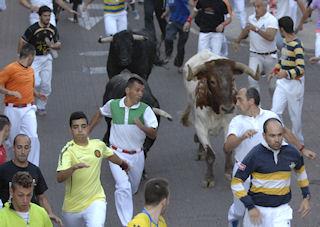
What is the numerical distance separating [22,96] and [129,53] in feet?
9.52

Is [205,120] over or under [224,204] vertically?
over

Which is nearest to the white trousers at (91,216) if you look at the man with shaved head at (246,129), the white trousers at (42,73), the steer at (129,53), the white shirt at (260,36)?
the man with shaved head at (246,129)

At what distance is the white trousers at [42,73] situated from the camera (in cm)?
1438

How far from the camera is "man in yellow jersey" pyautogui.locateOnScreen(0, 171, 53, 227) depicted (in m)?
7.25

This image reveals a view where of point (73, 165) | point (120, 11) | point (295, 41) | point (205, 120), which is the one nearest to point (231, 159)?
point (205, 120)

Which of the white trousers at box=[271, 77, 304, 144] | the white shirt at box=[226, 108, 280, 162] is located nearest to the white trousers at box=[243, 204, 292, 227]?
the white shirt at box=[226, 108, 280, 162]

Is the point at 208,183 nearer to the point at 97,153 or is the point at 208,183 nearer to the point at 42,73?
the point at 97,153

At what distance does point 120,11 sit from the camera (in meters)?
16.7

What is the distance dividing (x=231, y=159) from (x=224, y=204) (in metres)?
1.04

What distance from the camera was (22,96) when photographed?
11578 mm

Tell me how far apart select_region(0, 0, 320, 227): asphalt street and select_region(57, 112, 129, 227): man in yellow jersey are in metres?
1.64

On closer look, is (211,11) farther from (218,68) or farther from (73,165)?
(73,165)

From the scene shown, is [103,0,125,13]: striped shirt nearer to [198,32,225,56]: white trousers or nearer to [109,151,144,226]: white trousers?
[198,32,225,56]: white trousers

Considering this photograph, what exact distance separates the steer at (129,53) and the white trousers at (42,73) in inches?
40.8
